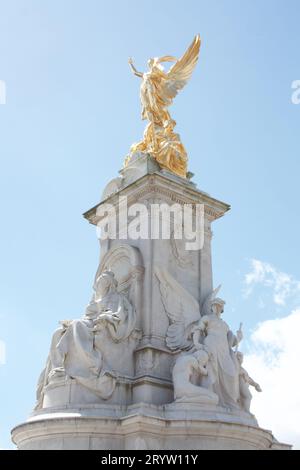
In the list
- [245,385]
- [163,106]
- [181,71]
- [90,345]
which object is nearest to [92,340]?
[90,345]

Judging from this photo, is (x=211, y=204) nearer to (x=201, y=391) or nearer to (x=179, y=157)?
(x=179, y=157)

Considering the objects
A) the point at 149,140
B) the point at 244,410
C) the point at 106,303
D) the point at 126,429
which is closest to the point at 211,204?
the point at 149,140

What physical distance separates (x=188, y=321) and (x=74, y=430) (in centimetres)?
373

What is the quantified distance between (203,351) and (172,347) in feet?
2.87

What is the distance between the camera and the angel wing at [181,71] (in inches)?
709

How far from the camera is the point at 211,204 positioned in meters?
16.9

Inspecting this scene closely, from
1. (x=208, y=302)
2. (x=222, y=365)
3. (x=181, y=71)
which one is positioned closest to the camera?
(x=222, y=365)

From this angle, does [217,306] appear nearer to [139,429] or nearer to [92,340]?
[92,340]

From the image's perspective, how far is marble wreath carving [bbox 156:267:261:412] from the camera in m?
13.5

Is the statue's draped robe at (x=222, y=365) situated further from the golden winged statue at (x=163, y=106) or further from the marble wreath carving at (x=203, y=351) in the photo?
the golden winged statue at (x=163, y=106)

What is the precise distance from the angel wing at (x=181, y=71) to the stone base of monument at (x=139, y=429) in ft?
28.3

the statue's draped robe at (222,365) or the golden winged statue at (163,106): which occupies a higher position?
the golden winged statue at (163,106)

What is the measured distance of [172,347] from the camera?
14.5m

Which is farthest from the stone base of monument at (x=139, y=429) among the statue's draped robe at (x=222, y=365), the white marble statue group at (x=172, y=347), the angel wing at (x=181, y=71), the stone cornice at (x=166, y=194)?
the angel wing at (x=181, y=71)
